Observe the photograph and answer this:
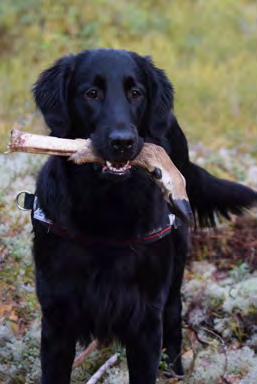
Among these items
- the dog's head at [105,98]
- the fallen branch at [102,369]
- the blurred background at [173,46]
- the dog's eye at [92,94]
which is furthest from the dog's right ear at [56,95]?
the blurred background at [173,46]

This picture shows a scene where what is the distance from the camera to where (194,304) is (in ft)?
13.9

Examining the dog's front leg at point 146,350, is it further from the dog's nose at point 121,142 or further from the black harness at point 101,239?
the dog's nose at point 121,142

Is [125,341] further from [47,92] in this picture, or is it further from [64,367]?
[47,92]

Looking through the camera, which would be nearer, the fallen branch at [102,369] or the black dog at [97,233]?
the black dog at [97,233]

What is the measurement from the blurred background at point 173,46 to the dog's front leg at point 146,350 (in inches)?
136

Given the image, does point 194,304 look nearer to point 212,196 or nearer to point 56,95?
point 212,196

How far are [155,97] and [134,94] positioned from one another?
181mm

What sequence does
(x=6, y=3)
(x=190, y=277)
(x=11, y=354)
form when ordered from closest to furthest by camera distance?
(x=11, y=354), (x=190, y=277), (x=6, y=3)

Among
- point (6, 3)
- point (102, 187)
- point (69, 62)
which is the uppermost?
point (6, 3)

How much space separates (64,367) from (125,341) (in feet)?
0.95

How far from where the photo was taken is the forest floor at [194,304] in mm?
3514

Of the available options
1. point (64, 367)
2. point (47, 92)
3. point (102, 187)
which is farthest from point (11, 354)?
point (47, 92)

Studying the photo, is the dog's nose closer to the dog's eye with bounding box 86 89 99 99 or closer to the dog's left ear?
the dog's eye with bounding box 86 89 99 99

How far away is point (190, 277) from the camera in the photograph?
15.0 ft
